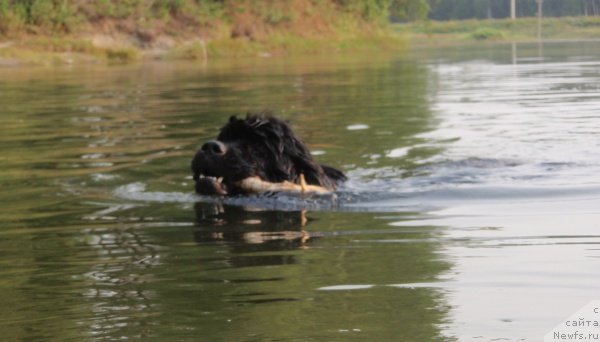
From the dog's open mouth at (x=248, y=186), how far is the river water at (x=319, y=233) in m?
0.09

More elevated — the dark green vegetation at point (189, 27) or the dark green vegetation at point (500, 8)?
the dark green vegetation at point (189, 27)

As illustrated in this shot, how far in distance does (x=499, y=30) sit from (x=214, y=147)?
74192mm

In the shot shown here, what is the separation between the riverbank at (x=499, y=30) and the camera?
241 ft

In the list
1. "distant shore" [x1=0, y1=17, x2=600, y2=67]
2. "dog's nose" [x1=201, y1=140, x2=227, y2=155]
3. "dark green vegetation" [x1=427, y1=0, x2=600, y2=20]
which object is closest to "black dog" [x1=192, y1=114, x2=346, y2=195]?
"dog's nose" [x1=201, y1=140, x2=227, y2=155]

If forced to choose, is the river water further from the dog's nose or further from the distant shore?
the distant shore

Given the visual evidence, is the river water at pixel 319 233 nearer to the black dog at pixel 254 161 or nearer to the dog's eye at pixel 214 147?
the black dog at pixel 254 161

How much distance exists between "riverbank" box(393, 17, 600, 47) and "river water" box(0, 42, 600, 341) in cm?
5618

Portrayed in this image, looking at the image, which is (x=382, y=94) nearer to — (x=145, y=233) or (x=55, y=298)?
(x=145, y=233)

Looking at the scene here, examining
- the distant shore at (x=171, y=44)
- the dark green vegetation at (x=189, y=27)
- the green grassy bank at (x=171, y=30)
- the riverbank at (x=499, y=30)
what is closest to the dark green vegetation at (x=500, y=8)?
the riverbank at (x=499, y=30)

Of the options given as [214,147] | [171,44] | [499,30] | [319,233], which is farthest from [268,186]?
[499,30]

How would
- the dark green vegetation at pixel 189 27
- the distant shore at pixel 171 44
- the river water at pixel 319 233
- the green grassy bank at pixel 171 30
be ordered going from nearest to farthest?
the river water at pixel 319 233 < the distant shore at pixel 171 44 < the green grassy bank at pixel 171 30 < the dark green vegetation at pixel 189 27

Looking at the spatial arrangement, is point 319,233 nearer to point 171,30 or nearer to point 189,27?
point 171,30

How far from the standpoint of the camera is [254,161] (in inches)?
324

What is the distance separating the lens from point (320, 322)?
4512 mm
